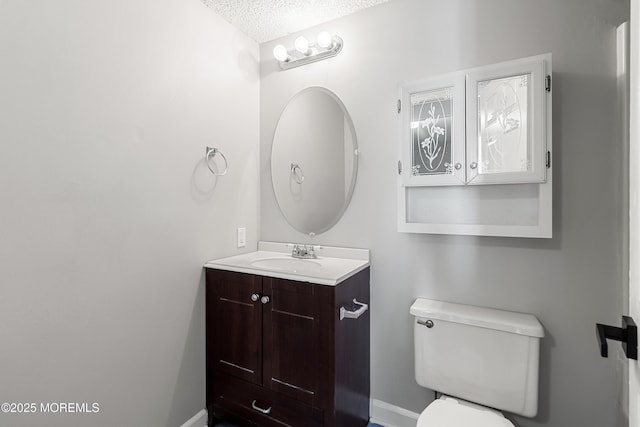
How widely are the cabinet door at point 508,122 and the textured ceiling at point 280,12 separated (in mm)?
833

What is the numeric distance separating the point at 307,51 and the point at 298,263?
1.30 m

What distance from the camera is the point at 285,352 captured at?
1.45 metres

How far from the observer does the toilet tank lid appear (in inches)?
49.8

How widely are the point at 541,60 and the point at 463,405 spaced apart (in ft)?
4.89

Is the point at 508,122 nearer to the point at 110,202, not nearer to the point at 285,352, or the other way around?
the point at 285,352

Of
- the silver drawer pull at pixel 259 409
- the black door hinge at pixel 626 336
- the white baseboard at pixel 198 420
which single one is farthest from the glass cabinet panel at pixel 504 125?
the white baseboard at pixel 198 420

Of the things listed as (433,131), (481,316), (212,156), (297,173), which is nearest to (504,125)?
(433,131)

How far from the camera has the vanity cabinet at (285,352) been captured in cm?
136

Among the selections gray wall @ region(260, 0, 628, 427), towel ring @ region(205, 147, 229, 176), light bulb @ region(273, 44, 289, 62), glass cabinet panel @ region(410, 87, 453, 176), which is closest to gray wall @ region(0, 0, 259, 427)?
towel ring @ region(205, 147, 229, 176)

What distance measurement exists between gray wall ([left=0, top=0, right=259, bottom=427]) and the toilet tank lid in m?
1.22

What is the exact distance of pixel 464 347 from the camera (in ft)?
4.50

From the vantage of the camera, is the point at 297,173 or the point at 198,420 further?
the point at 297,173

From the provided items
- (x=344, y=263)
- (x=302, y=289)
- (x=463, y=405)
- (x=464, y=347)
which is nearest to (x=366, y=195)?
(x=344, y=263)

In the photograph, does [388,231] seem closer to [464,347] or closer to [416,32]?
[464,347]
